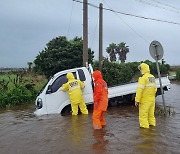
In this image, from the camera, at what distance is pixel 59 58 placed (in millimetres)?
27078

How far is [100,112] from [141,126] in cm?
120

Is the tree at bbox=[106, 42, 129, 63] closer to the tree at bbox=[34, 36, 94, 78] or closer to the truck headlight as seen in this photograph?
the tree at bbox=[34, 36, 94, 78]

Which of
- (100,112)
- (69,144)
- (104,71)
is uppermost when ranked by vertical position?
(104,71)

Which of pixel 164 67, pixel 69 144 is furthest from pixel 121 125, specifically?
pixel 164 67

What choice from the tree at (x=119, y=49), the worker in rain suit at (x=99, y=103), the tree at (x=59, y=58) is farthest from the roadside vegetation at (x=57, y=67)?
the tree at (x=119, y=49)

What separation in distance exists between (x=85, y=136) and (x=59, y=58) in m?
19.3

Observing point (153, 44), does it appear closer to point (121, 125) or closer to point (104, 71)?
point (121, 125)

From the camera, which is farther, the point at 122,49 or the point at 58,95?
the point at 122,49

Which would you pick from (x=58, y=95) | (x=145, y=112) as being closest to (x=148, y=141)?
(x=145, y=112)

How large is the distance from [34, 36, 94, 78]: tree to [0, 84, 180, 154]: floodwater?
1536 centimetres

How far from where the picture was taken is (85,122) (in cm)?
1006

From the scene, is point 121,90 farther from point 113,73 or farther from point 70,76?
point 113,73

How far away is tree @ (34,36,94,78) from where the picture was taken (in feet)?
87.1

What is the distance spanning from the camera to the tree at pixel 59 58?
2655 centimetres
